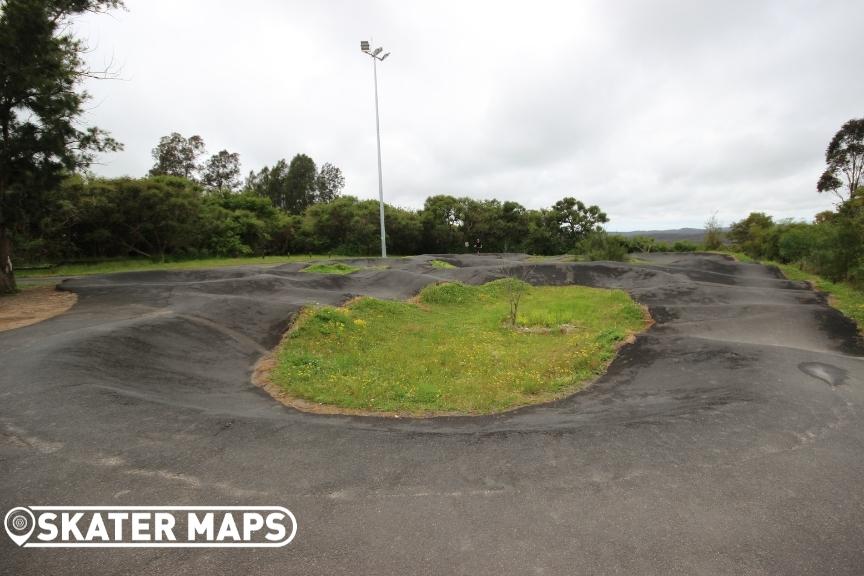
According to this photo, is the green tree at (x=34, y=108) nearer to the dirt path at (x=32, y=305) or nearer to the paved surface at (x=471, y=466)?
the dirt path at (x=32, y=305)

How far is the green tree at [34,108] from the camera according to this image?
11055mm

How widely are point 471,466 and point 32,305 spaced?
43.5 feet

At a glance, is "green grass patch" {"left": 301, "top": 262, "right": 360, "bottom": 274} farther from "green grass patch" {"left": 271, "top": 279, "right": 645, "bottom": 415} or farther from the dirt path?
the dirt path

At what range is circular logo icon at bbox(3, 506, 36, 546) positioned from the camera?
2.87 meters

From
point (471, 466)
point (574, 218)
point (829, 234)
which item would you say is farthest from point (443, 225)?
point (471, 466)

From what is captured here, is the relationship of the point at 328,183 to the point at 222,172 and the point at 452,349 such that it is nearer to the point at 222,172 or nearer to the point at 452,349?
the point at 222,172

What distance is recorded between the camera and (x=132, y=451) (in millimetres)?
4016

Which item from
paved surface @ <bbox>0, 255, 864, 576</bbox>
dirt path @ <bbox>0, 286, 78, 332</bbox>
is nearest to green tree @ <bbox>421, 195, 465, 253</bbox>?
dirt path @ <bbox>0, 286, 78, 332</bbox>

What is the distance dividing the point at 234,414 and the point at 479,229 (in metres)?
39.3

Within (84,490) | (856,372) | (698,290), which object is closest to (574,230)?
(698,290)

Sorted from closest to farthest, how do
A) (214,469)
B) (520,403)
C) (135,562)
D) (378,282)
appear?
1. (135,562)
2. (214,469)
3. (520,403)
4. (378,282)

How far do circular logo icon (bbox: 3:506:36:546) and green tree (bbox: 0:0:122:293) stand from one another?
13.5 meters

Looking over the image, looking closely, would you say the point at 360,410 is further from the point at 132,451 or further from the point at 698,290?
the point at 698,290

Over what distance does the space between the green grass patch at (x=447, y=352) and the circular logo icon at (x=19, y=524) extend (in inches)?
135
